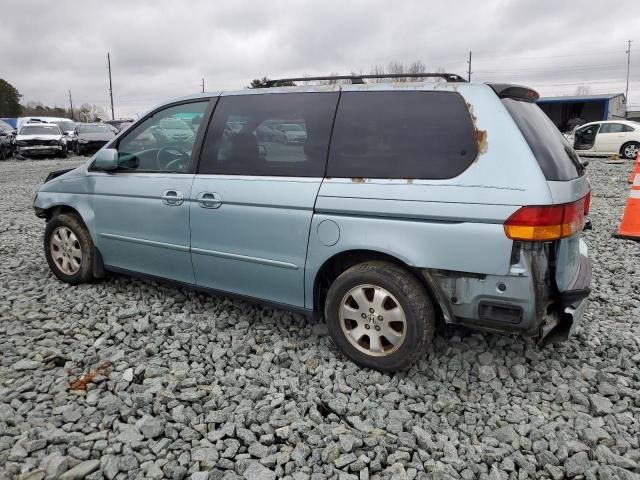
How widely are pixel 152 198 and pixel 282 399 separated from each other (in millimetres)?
1920

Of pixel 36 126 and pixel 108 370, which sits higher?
pixel 36 126

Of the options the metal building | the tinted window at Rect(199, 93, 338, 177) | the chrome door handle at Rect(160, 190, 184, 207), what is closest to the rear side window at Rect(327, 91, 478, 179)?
the tinted window at Rect(199, 93, 338, 177)

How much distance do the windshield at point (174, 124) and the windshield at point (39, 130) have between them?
819 inches

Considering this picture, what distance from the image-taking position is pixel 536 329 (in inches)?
108

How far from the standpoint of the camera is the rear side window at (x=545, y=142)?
269 cm

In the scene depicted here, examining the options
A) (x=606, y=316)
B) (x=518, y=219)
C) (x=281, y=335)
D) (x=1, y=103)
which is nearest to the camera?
(x=518, y=219)

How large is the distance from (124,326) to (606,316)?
3713mm

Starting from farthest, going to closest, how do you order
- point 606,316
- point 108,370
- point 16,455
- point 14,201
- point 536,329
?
point 14,201, point 606,316, point 108,370, point 536,329, point 16,455

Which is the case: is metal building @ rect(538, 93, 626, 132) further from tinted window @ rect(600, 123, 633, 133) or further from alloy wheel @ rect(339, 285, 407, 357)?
alloy wheel @ rect(339, 285, 407, 357)

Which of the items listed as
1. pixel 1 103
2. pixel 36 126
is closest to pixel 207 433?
pixel 36 126

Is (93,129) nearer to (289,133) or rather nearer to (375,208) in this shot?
(289,133)

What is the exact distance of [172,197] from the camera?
12.2ft

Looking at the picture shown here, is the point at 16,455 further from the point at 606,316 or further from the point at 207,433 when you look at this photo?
the point at 606,316

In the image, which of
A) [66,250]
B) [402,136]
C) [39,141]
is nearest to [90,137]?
[39,141]
